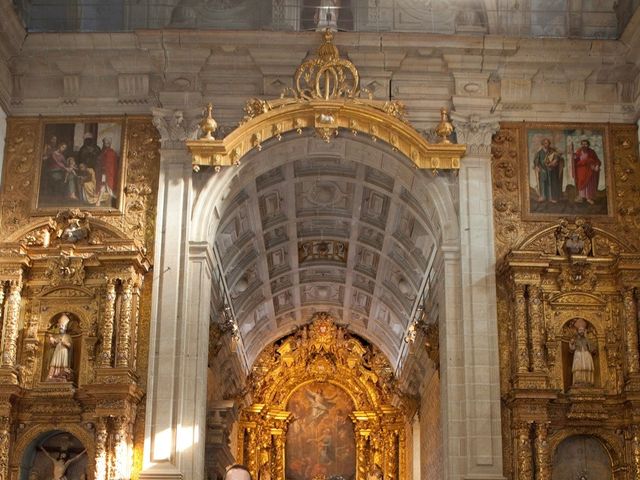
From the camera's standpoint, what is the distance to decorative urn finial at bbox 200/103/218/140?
21406 mm

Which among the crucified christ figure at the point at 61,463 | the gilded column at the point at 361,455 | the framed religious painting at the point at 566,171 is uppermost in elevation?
the framed religious painting at the point at 566,171

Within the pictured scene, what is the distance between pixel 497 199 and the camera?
21.6 meters

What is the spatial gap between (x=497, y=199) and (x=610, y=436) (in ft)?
15.5

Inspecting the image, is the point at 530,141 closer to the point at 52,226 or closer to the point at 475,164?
the point at 475,164

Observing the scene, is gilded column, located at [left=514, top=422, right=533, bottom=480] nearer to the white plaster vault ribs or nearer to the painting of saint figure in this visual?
the painting of saint figure

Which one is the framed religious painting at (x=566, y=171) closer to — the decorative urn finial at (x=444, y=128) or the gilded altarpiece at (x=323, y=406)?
the decorative urn finial at (x=444, y=128)

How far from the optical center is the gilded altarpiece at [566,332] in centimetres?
2005

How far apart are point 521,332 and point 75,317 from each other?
7.98 meters

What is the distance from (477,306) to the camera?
20812 millimetres

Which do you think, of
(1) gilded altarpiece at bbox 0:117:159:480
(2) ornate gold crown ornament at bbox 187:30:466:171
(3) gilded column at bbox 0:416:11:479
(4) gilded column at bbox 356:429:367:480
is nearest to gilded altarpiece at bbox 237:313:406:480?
(4) gilded column at bbox 356:429:367:480

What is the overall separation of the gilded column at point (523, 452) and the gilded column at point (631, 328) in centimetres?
213

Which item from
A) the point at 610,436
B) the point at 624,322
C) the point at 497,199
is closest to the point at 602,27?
the point at 497,199

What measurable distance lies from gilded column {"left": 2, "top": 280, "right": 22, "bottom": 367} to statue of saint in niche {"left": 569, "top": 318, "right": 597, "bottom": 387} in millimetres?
9885

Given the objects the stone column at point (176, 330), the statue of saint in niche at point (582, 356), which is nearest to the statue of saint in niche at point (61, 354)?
→ the stone column at point (176, 330)
